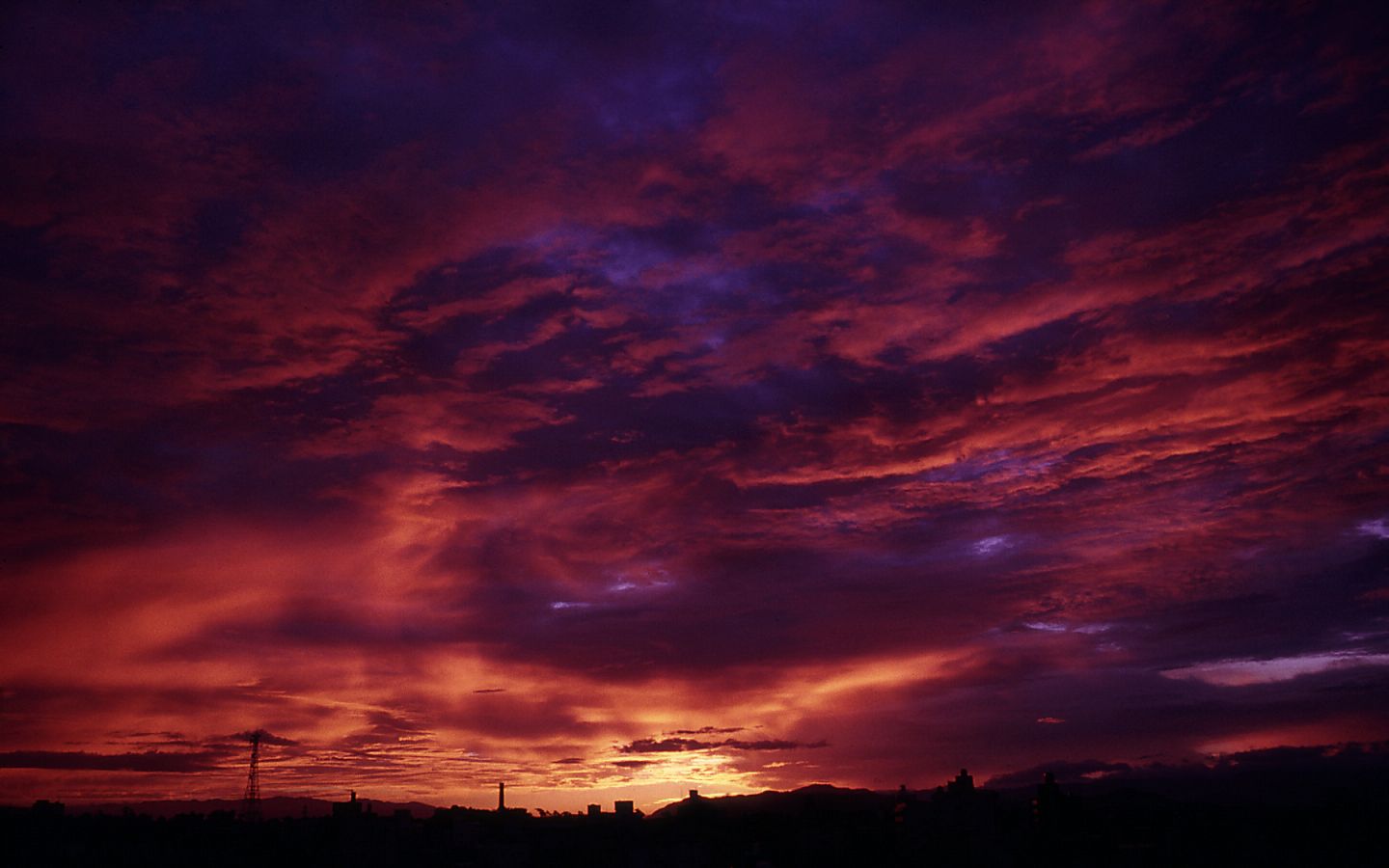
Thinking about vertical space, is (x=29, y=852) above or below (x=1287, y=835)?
above

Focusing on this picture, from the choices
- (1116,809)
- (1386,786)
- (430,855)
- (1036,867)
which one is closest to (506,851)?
(430,855)

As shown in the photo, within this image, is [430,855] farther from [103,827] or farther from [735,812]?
[735,812]

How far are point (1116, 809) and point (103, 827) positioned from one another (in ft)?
361

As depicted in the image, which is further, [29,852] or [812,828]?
[812,828]

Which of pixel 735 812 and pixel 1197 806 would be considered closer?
pixel 1197 806

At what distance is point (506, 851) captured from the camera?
100812mm

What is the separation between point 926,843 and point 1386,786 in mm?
93692

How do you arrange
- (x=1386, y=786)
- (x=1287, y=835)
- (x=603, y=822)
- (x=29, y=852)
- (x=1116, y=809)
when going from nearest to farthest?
(x=29, y=852), (x=1287, y=835), (x=603, y=822), (x=1116, y=809), (x=1386, y=786)

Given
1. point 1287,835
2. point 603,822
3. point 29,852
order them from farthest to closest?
1. point 603,822
2. point 1287,835
3. point 29,852

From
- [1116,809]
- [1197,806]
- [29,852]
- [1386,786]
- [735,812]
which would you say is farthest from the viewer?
[735,812]

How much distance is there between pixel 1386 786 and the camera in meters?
157

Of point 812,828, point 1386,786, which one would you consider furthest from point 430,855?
point 1386,786

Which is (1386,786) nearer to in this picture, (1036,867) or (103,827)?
(1036,867)

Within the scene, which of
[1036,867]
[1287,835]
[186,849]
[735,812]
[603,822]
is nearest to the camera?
[186,849]
